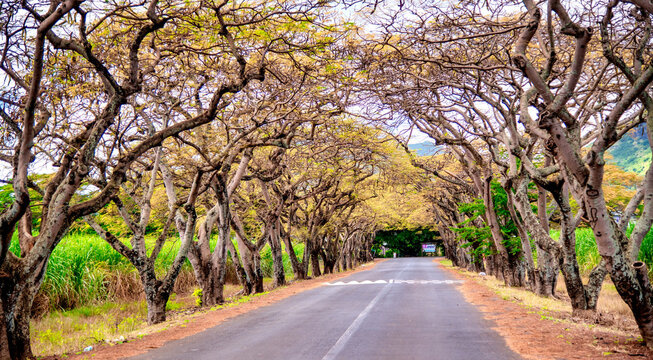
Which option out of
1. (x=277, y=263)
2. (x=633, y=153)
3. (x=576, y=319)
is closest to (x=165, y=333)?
(x=576, y=319)

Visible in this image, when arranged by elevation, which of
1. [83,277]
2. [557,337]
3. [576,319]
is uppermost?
[83,277]

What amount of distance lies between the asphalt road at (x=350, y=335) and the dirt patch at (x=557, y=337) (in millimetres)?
350

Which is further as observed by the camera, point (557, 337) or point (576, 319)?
point (576, 319)

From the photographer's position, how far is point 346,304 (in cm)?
1348

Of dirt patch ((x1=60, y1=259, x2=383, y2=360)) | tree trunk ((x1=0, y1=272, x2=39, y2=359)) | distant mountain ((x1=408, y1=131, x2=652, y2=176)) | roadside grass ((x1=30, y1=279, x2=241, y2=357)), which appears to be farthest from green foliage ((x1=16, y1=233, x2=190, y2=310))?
distant mountain ((x1=408, y1=131, x2=652, y2=176))

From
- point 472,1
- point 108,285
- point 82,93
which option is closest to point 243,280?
point 108,285

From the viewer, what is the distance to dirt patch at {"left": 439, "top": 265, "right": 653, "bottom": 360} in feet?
22.8

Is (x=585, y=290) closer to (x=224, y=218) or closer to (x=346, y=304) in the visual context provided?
(x=346, y=304)

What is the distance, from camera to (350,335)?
8602 millimetres

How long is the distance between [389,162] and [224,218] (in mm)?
11212

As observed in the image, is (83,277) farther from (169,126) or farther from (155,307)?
(169,126)

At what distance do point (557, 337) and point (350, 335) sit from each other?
3460 millimetres

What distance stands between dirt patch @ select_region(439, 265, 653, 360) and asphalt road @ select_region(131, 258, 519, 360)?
1.15 feet

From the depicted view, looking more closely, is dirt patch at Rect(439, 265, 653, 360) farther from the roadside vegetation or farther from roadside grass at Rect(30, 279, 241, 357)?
roadside grass at Rect(30, 279, 241, 357)
